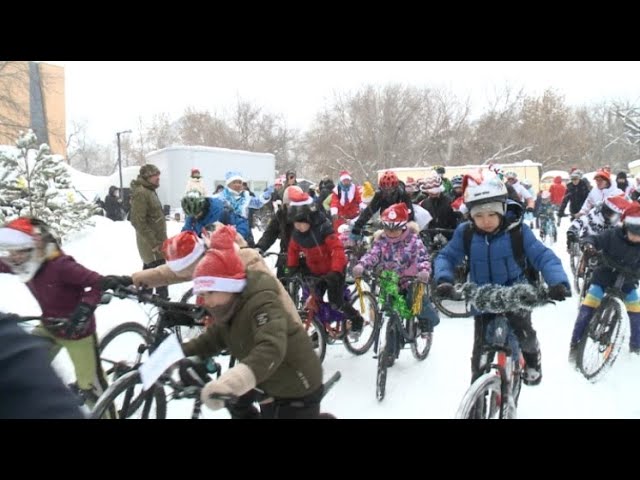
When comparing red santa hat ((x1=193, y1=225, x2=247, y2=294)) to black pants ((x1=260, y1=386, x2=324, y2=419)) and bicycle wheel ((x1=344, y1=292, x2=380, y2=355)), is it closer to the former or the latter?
black pants ((x1=260, y1=386, x2=324, y2=419))

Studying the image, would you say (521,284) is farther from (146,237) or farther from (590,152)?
(590,152)

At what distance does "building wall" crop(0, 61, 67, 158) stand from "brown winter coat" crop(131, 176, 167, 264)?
9.59 meters

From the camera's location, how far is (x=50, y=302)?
4160 mm

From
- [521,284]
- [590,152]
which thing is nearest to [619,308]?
[521,284]

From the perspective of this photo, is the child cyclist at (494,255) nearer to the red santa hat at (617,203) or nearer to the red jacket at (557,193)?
the red santa hat at (617,203)

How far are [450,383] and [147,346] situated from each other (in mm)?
3198

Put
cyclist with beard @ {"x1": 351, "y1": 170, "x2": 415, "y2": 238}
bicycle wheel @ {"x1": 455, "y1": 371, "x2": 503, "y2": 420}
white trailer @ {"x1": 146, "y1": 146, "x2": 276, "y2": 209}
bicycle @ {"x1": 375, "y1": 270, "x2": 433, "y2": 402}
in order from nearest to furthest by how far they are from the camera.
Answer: bicycle wheel @ {"x1": 455, "y1": 371, "x2": 503, "y2": 420} → bicycle @ {"x1": 375, "y1": 270, "x2": 433, "y2": 402} → cyclist with beard @ {"x1": 351, "y1": 170, "x2": 415, "y2": 238} → white trailer @ {"x1": 146, "y1": 146, "x2": 276, "y2": 209}

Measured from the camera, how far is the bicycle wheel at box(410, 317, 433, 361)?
610 cm

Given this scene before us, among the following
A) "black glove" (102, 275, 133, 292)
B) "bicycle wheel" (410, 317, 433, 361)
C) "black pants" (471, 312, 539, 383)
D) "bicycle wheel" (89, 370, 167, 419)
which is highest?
"black glove" (102, 275, 133, 292)

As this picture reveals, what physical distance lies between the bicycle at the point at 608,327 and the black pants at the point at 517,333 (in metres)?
1.87

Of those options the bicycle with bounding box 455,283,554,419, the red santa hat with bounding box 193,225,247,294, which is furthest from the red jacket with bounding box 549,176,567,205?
the red santa hat with bounding box 193,225,247,294

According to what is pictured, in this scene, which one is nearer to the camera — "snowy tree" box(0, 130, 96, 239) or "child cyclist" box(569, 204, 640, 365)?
"child cyclist" box(569, 204, 640, 365)

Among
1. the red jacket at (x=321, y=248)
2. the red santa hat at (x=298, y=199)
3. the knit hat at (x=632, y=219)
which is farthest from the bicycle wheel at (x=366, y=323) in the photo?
the knit hat at (x=632, y=219)

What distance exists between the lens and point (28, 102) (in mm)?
28406
